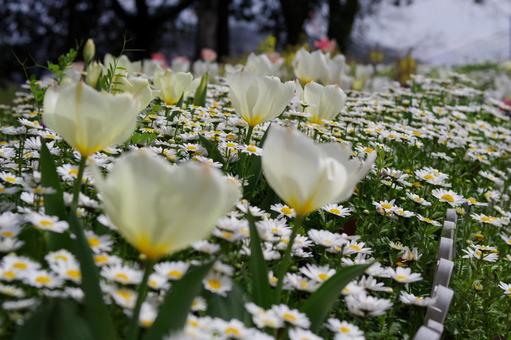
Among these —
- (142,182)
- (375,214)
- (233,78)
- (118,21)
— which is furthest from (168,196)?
(118,21)

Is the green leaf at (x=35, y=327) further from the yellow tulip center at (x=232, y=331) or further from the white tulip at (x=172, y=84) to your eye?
the white tulip at (x=172, y=84)

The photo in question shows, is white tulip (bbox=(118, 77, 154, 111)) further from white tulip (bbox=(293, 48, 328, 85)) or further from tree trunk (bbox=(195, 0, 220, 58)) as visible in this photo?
tree trunk (bbox=(195, 0, 220, 58))

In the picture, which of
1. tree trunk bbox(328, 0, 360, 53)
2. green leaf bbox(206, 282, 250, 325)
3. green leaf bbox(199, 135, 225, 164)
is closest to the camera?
green leaf bbox(206, 282, 250, 325)

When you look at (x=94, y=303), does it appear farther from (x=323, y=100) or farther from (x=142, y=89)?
(x=323, y=100)

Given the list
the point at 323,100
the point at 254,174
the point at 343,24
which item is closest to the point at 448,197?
the point at 323,100

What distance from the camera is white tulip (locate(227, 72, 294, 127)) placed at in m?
2.36

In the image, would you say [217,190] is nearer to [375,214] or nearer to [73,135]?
[73,135]

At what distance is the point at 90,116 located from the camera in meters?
1.54

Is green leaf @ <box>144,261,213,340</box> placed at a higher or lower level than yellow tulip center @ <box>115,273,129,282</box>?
higher

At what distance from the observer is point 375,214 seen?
8.79 ft

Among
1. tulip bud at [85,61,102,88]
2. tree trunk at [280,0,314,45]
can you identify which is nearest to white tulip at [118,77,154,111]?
tulip bud at [85,61,102,88]

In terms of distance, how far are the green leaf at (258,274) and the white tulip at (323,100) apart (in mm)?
1325

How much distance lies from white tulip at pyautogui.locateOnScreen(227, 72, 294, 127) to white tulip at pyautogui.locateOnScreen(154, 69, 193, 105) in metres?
0.66

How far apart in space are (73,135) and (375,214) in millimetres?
1485
